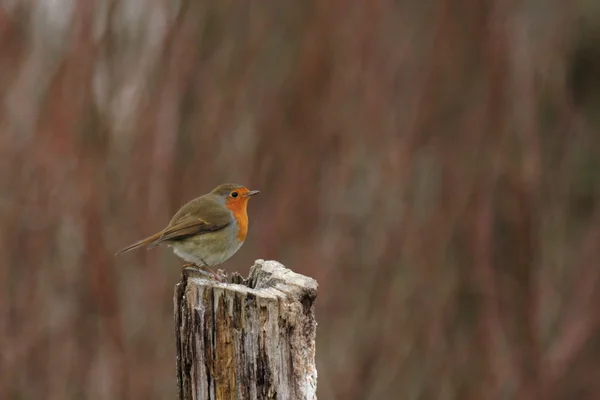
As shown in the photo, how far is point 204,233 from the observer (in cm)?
375

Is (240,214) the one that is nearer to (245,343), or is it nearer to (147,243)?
(147,243)

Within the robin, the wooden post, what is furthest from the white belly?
the wooden post

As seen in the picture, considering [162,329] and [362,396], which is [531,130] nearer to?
[362,396]

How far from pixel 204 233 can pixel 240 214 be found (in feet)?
0.79

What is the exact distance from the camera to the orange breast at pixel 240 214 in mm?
3887

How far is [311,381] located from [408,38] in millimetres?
3888

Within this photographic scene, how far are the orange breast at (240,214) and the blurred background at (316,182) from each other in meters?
0.80

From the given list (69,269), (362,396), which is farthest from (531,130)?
(69,269)

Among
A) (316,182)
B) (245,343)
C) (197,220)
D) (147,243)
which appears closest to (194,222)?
(197,220)

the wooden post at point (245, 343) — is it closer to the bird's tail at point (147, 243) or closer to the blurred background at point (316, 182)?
the bird's tail at point (147, 243)

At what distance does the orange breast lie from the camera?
389cm

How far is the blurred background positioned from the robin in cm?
86

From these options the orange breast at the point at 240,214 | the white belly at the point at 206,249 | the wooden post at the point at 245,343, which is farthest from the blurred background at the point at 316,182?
the wooden post at the point at 245,343

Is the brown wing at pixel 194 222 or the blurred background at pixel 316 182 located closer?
the brown wing at pixel 194 222
